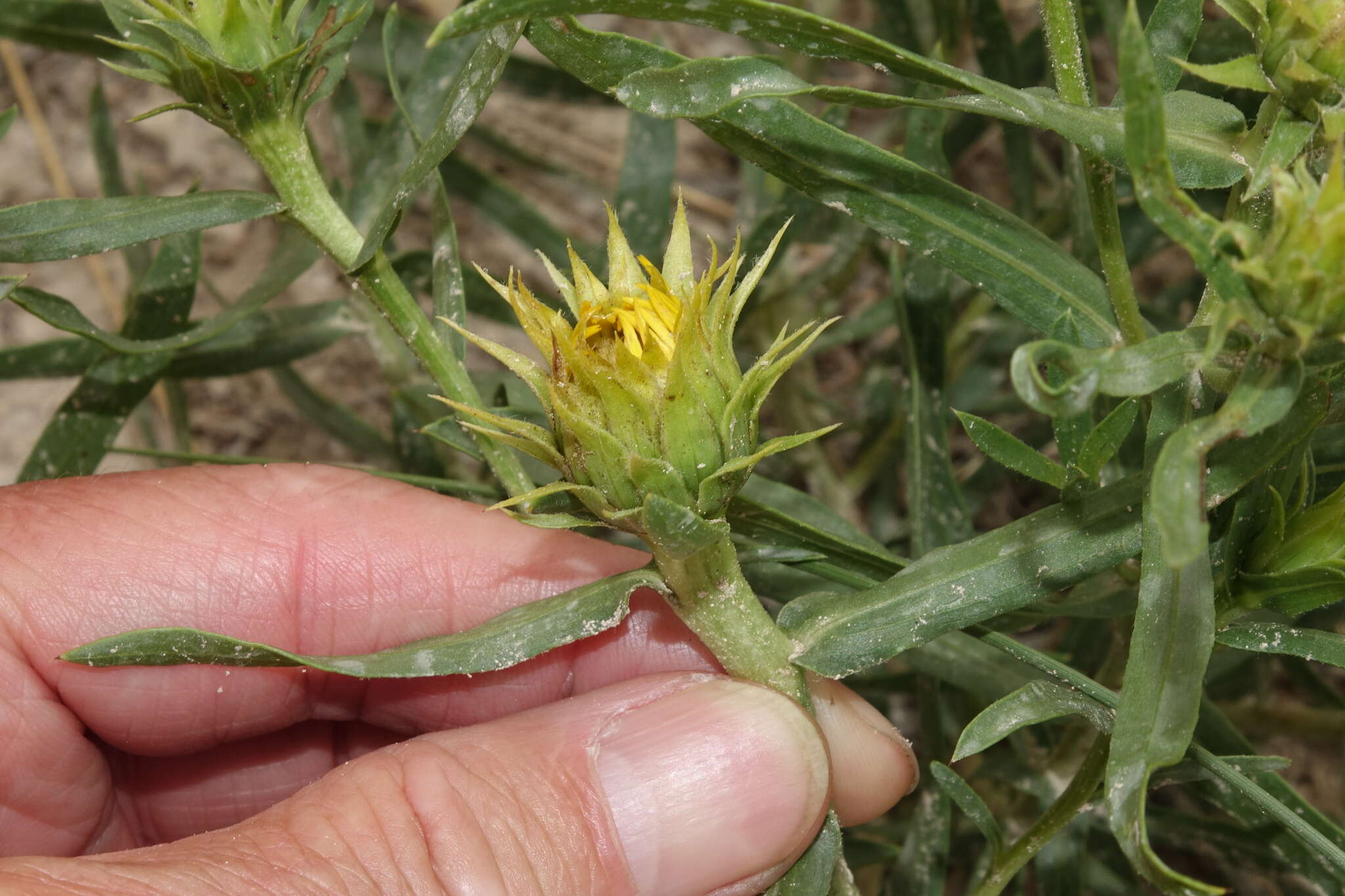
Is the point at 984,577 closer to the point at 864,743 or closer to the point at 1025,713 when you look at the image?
the point at 1025,713

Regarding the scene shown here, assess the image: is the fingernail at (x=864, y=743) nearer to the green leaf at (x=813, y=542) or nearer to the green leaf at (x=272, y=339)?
the green leaf at (x=813, y=542)

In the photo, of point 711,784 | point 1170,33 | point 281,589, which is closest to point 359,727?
point 281,589

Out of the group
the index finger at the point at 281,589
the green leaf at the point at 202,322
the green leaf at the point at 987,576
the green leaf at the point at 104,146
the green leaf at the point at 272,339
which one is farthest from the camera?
the green leaf at the point at 104,146

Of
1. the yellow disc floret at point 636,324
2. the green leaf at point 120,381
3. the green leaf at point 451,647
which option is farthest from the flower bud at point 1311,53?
the green leaf at point 120,381

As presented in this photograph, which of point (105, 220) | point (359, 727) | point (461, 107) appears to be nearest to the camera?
point (461, 107)

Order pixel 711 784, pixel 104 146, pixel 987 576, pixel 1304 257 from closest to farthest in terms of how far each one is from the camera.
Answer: pixel 1304 257
pixel 987 576
pixel 711 784
pixel 104 146

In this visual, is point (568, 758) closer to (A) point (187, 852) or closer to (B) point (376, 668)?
(B) point (376, 668)
